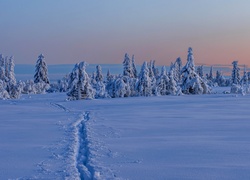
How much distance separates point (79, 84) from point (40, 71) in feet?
116

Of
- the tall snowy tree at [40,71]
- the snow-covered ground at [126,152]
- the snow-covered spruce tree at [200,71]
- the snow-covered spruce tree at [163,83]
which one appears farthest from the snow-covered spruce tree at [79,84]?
the snow-covered spruce tree at [200,71]

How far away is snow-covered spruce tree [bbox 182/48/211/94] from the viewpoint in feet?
128

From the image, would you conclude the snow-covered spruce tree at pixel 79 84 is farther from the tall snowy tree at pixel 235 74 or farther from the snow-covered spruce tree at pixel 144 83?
the tall snowy tree at pixel 235 74

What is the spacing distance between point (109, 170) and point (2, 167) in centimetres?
213

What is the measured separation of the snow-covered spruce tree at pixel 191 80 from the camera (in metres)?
39.1

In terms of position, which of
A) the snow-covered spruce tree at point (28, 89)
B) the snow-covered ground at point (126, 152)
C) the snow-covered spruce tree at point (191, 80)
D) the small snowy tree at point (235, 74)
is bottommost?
the snow-covered ground at point (126, 152)

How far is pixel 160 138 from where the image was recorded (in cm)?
960

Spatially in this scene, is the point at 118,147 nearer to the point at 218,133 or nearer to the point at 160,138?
the point at 160,138

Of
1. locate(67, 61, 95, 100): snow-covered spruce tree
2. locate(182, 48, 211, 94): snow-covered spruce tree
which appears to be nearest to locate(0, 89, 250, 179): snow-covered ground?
locate(67, 61, 95, 100): snow-covered spruce tree

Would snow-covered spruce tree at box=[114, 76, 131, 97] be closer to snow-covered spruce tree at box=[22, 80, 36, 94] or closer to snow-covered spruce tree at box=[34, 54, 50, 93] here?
snow-covered spruce tree at box=[22, 80, 36, 94]

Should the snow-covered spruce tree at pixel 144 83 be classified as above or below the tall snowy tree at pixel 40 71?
below

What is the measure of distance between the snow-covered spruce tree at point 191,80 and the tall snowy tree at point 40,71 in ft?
121

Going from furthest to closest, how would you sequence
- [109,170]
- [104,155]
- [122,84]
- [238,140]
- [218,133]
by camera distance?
[122,84] < [218,133] < [238,140] < [104,155] < [109,170]

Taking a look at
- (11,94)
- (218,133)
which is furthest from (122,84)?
(218,133)
